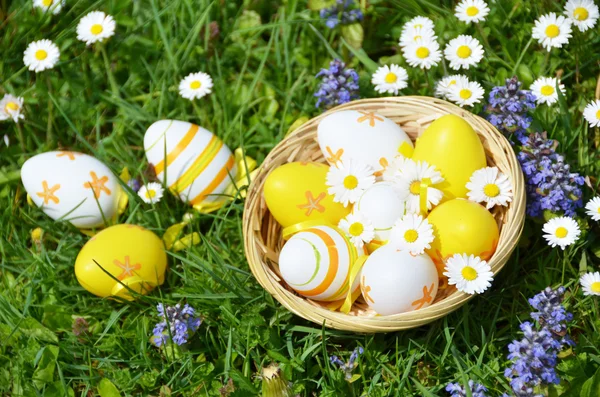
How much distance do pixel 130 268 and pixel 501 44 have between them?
4.96ft

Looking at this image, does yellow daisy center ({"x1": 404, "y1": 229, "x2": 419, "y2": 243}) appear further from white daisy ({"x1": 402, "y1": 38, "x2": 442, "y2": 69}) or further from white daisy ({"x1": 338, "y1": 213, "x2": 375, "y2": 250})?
white daisy ({"x1": 402, "y1": 38, "x2": 442, "y2": 69})

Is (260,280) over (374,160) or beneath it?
beneath

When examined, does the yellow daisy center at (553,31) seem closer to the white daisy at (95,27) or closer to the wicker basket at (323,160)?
the wicker basket at (323,160)

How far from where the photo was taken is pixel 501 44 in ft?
9.12

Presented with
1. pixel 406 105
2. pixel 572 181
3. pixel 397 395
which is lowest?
pixel 397 395

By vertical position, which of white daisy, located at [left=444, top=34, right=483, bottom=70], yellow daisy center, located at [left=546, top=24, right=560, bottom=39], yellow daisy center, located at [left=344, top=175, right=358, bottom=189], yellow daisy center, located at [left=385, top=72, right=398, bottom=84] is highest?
yellow daisy center, located at [left=546, top=24, right=560, bottom=39]

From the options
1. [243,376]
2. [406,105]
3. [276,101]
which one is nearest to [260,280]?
[243,376]

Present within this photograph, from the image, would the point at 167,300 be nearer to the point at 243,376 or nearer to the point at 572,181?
the point at 243,376

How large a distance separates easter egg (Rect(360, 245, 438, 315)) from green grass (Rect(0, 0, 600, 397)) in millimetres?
160

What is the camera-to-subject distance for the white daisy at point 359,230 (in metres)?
2.26

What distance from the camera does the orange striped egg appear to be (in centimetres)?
257

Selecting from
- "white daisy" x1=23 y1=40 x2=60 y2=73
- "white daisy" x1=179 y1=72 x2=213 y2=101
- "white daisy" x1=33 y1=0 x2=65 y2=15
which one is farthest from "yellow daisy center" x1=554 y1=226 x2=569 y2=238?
"white daisy" x1=33 y1=0 x2=65 y2=15

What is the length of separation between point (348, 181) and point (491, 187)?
42 centimetres

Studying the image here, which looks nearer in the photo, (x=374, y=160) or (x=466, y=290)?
(x=466, y=290)
